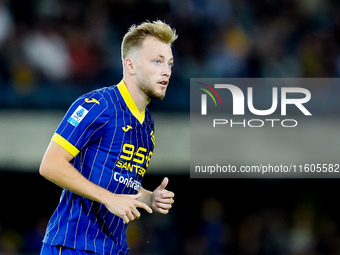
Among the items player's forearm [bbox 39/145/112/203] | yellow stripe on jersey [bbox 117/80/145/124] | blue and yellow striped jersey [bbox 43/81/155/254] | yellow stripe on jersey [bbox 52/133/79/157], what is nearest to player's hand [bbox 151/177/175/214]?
→ blue and yellow striped jersey [bbox 43/81/155/254]

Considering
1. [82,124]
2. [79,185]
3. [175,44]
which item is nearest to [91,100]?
[82,124]

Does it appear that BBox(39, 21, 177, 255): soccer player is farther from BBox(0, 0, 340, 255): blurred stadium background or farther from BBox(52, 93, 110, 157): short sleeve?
BBox(0, 0, 340, 255): blurred stadium background

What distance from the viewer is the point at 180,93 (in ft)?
34.6

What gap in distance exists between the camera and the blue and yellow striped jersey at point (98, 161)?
4.01 metres

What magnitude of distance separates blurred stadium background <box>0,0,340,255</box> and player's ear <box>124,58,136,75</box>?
5869 mm

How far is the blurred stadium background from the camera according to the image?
34.2 feet

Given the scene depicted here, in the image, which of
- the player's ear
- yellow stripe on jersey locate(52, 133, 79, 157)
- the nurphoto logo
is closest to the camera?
yellow stripe on jersey locate(52, 133, 79, 157)

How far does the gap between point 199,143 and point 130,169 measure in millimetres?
6320

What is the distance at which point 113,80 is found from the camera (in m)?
10.3

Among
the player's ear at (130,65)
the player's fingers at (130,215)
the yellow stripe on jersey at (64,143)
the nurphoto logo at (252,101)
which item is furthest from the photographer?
the nurphoto logo at (252,101)

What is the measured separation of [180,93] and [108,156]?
6452 mm

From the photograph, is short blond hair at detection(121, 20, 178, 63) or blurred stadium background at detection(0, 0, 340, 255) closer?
short blond hair at detection(121, 20, 178, 63)

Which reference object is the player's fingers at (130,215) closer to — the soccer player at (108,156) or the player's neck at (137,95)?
the soccer player at (108,156)

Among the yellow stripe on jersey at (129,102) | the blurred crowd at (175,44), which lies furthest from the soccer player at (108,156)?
the blurred crowd at (175,44)
